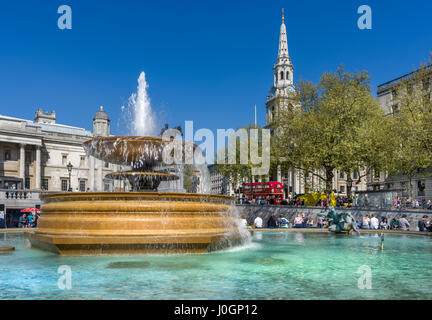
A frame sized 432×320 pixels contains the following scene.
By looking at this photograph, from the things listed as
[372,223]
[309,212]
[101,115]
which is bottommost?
[309,212]

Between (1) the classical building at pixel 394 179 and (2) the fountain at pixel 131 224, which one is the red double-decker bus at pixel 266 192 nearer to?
(1) the classical building at pixel 394 179

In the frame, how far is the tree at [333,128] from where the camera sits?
31.5 meters

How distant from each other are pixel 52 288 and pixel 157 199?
14.0ft

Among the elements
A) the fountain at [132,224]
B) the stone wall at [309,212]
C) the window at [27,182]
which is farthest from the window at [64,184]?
the fountain at [132,224]

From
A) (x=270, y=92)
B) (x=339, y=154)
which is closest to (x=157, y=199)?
(x=339, y=154)

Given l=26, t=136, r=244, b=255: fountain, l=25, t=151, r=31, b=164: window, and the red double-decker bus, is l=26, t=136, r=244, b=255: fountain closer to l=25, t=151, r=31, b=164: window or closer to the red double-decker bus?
the red double-decker bus

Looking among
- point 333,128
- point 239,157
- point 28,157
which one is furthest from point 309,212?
point 28,157

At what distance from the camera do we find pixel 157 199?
9289 mm

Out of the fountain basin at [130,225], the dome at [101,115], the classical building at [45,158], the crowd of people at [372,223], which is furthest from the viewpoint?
the dome at [101,115]

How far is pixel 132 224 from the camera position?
353 inches

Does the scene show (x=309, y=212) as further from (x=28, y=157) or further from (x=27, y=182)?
(x=28, y=157)

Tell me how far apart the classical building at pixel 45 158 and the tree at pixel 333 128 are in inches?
1221

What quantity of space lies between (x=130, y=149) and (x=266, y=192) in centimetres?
3508
